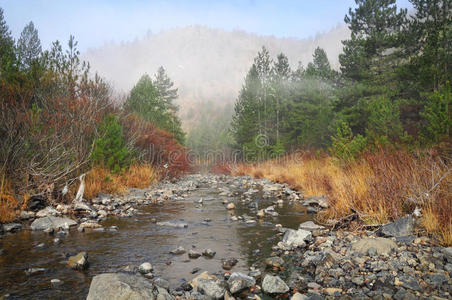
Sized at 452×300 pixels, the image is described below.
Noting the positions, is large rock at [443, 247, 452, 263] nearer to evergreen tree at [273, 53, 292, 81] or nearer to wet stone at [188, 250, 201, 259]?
wet stone at [188, 250, 201, 259]

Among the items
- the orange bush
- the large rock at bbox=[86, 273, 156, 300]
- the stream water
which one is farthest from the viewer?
the orange bush

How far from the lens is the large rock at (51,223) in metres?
6.10

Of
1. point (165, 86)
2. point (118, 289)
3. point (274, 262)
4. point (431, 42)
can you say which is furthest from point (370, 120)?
point (165, 86)

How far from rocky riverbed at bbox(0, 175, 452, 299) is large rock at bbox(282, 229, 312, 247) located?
0.06 ft

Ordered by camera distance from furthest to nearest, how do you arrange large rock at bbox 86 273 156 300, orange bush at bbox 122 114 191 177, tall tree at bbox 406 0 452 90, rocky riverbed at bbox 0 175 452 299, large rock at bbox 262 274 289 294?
tall tree at bbox 406 0 452 90 < orange bush at bbox 122 114 191 177 < large rock at bbox 262 274 289 294 < rocky riverbed at bbox 0 175 452 299 < large rock at bbox 86 273 156 300

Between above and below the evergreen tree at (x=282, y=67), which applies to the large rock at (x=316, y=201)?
below

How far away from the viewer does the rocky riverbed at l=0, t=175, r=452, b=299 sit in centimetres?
330

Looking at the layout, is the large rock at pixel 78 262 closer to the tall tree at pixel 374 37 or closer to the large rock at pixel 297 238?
the large rock at pixel 297 238

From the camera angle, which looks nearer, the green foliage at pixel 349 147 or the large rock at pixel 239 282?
the large rock at pixel 239 282

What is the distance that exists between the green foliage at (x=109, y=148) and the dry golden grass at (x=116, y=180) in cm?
35

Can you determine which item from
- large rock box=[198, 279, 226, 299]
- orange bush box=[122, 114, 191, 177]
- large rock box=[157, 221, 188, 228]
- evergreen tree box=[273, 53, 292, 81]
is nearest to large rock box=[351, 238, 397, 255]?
large rock box=[198, 279, 226, 299]

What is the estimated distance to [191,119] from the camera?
169625 millimetres

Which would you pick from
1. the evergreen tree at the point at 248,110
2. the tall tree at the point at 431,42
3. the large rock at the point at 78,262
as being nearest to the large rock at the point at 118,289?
the large rock at the point at 78,262

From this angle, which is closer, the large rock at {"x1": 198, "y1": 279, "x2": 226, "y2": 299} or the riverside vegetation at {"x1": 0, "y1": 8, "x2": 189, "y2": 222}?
the large rock at {"x1": 198, "y1": 279, "x2": 226, "y2": 299}
